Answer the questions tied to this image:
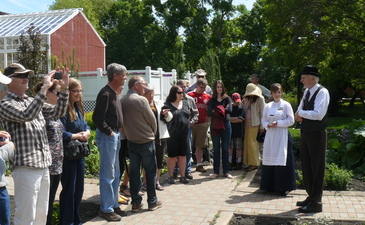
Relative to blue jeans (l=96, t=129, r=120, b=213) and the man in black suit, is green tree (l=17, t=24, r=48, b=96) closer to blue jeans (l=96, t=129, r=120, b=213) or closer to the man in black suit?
blue jeans (l=96, t=129, r=120, b=213)

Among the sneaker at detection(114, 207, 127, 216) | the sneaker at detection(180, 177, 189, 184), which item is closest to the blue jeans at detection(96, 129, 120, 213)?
the sneaker at detection(114, 207, 127, 216)

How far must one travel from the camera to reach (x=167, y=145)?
25.6 feet

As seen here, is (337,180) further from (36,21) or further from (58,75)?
(36,21)

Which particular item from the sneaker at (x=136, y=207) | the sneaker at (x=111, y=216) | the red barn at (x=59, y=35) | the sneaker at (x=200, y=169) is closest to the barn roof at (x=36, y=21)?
the red barn at (x=59, y=35)

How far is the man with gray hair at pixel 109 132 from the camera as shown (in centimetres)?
540

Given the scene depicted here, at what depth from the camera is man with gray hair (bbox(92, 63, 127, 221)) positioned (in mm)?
5402

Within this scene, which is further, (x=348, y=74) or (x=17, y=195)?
(x=348, y=74)

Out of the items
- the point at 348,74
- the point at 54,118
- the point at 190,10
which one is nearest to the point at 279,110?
the point at 54,118

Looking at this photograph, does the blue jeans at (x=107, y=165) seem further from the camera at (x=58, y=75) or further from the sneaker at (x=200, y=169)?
the sneaker at (x=200, y=169)

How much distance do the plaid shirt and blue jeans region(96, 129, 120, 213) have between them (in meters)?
1.39

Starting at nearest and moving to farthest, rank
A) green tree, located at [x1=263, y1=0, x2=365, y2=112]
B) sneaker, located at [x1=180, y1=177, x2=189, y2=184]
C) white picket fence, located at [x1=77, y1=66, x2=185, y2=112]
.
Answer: sneaker, located at [x1=180, y1=177, x2=189, y2=184], green tree, located at [x1=263, y1=0, x2=365, y2=112], white picket fence, located at [x1=77, y1=66, x2=185, y2=112]

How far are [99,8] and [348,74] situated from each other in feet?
153

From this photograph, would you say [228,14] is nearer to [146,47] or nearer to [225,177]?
[146,47]

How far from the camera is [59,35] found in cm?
2770
